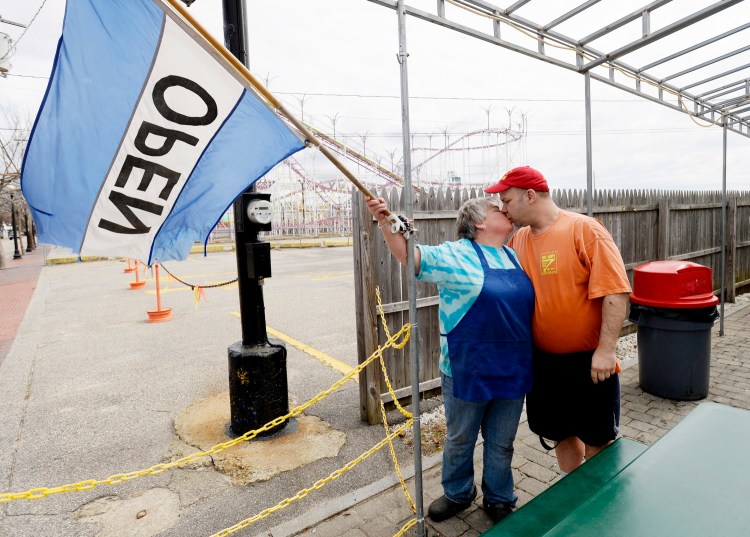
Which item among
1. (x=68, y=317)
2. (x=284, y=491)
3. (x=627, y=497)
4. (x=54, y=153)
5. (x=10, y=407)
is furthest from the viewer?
(x=68, y=317)

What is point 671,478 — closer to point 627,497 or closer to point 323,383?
point 627,497

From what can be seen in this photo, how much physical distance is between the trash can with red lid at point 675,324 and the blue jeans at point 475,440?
8.84ft

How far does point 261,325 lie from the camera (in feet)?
12.6

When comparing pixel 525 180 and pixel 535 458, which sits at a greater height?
pixel 525 180

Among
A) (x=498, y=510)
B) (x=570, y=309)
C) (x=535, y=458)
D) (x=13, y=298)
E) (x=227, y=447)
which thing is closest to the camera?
(x=570, y=309)

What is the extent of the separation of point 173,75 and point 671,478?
2861 millimetres

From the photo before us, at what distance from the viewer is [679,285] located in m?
4.27

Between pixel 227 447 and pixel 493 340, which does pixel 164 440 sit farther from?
pixel 493 340

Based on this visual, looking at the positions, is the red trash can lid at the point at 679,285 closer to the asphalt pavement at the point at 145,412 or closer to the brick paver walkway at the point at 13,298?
A: the asphalt pavement at the point at 145,412

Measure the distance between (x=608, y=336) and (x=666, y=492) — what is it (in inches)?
33.0

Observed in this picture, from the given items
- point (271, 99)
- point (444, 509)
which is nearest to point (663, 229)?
point (444, 509)

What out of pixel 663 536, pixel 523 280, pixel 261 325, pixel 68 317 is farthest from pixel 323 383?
pixel 68 317

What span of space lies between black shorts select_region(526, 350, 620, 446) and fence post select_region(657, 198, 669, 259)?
5994 mm

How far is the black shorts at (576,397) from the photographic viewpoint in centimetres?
251
